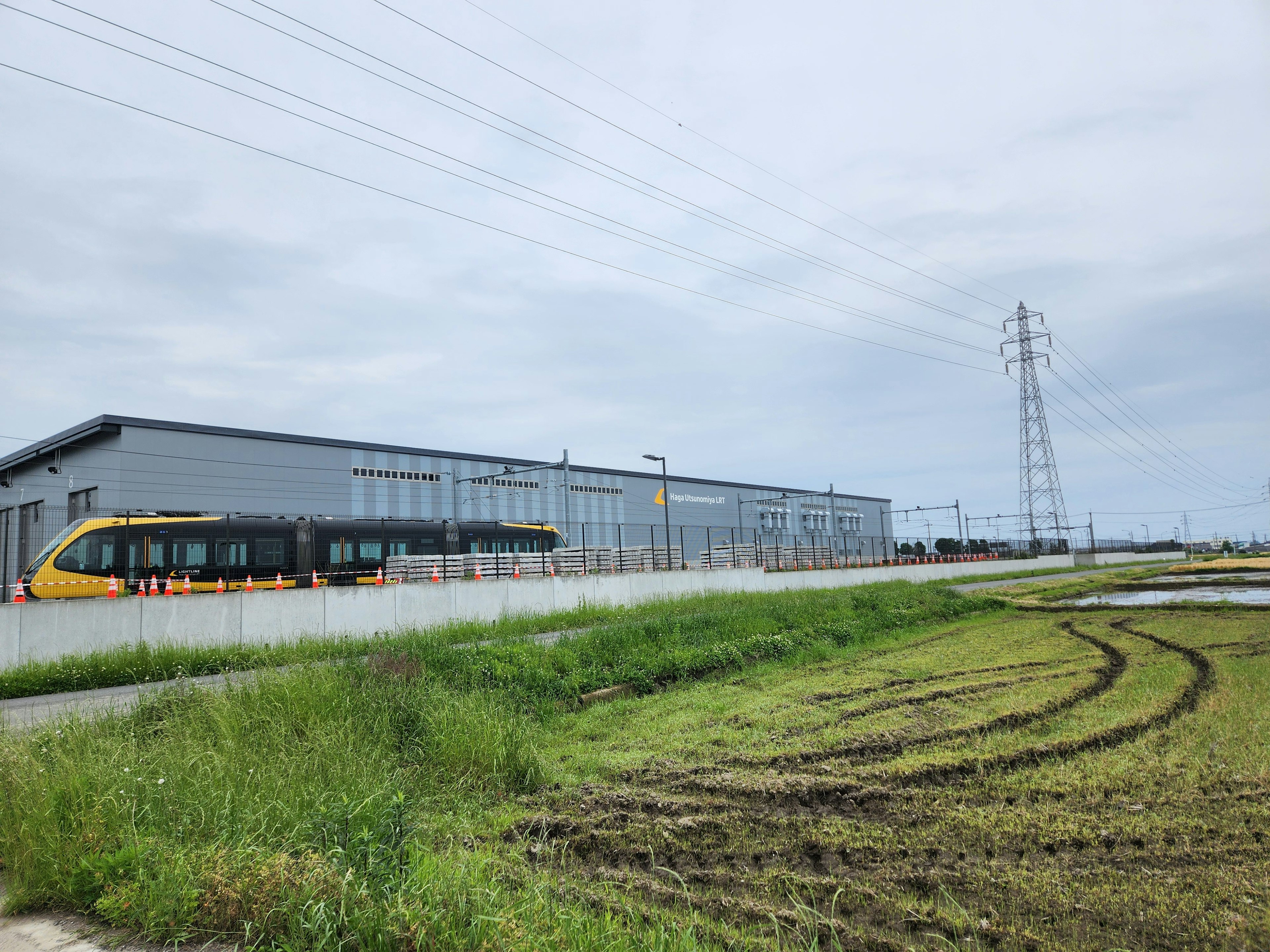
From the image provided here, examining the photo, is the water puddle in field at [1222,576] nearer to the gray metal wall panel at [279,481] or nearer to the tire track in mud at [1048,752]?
the gray metal wall panel at [279,481]

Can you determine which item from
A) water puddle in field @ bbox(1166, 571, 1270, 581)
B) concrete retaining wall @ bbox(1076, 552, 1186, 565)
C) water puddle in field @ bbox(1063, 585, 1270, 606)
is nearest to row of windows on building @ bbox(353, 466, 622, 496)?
water puddle in field @ bbox(1063, 585, 1270, 606)

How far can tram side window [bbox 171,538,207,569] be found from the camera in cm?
2386

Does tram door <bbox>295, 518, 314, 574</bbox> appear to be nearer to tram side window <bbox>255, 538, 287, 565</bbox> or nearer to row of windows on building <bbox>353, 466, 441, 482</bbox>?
Answer: tram side window <bbox>255, 538, 287, 565</bbox>

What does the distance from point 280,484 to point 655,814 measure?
1514 inches

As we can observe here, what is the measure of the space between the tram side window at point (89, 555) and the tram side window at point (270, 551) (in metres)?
4.71

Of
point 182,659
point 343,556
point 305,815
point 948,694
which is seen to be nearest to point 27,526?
point 182,659

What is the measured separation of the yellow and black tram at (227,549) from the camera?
2223cm

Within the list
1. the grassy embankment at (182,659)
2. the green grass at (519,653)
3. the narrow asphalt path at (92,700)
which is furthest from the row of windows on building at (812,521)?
the narrow asphalt path at (92,700)

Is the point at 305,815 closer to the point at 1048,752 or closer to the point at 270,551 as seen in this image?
the point at 1048,752

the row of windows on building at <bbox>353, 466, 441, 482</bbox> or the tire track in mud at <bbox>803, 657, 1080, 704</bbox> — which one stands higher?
the row of windows on building at <bbox>353, 466, 441, 482</bbox>

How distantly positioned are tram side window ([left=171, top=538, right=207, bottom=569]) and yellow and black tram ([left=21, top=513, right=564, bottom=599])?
2cm

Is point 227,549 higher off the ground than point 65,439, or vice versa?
point 65,439

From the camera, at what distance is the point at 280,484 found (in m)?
39.5

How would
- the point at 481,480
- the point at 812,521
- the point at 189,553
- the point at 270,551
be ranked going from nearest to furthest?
1. the point at 189,553
2. the point at 270,551
3. the point at 481,480
4. the point at 812,521
